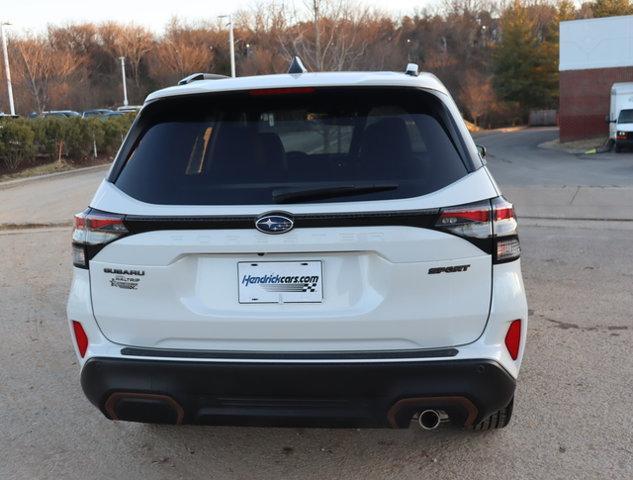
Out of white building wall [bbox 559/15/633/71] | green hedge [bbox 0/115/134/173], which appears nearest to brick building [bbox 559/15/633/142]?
white building wall [bbox 559/15/633/71]

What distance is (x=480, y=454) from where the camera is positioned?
3236mm

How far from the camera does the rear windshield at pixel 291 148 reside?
2.68 metres

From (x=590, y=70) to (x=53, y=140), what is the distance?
2838 cm

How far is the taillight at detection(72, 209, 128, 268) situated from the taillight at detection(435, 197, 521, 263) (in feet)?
4.29

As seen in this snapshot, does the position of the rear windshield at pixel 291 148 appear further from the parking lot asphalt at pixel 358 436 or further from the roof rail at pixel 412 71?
the parking lot asphalt at pixel 358 436

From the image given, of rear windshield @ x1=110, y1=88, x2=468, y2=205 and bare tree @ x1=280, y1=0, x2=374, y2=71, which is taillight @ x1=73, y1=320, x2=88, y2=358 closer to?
rear windshield @ x1=110, y1=88, x2=468, y2=205

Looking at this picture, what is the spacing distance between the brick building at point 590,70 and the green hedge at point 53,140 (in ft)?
80.7

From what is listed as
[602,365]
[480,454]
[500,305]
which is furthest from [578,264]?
[500,305]

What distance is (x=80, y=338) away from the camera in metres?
2.89

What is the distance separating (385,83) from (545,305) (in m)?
3.45

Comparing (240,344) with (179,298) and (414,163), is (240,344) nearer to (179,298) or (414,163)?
(179,298)

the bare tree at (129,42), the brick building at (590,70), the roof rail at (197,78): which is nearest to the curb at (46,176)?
the roof rail at (197,78)

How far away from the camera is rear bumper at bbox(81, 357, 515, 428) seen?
8.46 feet

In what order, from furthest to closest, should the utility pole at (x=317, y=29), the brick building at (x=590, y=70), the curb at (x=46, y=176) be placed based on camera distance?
the brick building at (x=590, y=70) < the utility pole at (x=317, y=29) < the curb at (x=46, y=176)
